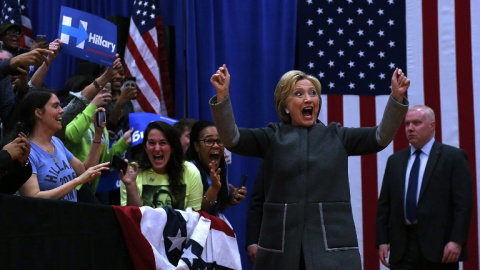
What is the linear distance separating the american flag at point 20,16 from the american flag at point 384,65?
9.56ft

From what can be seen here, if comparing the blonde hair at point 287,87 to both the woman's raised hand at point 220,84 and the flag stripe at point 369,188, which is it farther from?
the flag stripe at point 369,188

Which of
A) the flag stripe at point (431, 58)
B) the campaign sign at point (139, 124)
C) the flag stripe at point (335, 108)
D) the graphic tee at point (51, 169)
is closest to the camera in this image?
the graphic tee at point (51, 169)

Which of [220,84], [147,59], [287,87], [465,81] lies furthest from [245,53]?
[220,84]

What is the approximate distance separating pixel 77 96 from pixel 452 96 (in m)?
4.14

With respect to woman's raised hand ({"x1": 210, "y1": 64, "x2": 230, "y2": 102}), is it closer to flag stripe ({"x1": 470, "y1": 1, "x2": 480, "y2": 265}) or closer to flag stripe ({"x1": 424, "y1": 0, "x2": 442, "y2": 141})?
flag stripe ({"x1": 424, "y1": 0, "x2": 442, "y2": 141})

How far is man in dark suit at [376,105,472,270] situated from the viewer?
22.0ft

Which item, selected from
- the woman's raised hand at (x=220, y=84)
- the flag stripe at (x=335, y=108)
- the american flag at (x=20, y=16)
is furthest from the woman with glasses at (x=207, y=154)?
the american flag at (x=20, y=16)

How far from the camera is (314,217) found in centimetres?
390

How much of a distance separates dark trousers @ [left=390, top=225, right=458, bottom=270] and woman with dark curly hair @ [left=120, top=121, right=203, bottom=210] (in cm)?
203

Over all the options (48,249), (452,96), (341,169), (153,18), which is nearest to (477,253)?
(452,96)

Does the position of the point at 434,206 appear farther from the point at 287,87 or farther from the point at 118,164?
the point at 287,87

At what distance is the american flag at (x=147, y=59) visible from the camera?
325 inches

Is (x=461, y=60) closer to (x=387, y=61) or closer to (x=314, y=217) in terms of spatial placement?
(x=387, y=61)

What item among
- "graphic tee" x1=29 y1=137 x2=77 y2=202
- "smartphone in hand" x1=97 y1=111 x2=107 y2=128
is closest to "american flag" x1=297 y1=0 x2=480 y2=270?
"smartphone in hand" x1=97 y1=111 x2=107 y2=128
